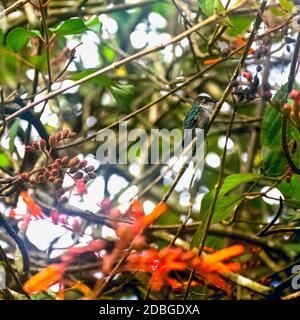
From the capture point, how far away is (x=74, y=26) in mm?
1259

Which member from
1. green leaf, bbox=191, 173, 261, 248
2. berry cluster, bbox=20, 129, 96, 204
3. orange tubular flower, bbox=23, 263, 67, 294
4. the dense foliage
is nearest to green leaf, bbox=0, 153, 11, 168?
the dense foliage

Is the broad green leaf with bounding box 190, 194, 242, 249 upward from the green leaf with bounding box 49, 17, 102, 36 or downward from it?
downward

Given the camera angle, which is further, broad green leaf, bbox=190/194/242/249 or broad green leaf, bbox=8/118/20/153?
broad green leaf, bbox=8/118/20/153

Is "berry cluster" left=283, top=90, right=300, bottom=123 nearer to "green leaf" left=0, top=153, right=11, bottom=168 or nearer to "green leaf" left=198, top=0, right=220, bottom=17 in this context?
"green leaf" left=198, top=0, right=220, bottom=17

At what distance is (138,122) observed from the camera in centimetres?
233

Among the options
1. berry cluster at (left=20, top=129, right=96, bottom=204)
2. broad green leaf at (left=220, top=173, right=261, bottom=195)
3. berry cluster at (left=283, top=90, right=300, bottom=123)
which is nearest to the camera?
berry cluster at (left=283, top=90, right=300, bottom=123)

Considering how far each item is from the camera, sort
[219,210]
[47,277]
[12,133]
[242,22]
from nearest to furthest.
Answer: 1. [47,277]
2. [219,210]
3. [12,133]
4. [242,22]

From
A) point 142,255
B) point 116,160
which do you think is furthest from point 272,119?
point 116,160

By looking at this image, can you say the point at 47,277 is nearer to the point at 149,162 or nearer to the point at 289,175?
the point at 289,175

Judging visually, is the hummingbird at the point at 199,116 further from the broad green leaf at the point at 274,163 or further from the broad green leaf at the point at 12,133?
→ the broad green leaf at the point at 12,133

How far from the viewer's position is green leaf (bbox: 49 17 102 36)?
125 cm

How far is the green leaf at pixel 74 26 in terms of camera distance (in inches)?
49.2

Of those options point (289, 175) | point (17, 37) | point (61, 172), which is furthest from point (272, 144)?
point (17, 37)

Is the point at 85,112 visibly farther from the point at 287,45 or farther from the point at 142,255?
the point at 142,255
